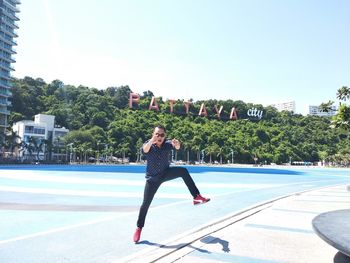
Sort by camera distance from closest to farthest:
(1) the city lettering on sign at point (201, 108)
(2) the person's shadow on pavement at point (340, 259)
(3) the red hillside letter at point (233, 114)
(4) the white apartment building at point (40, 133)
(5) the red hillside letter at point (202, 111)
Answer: (2) the person's shadow on pavement at point (340, 259) < (4) the white apartment building at point (40, 133) < (1) the city lettering on sign at point (201, 108) < (5) the red hillside letter at point (202, 111) < (3) the red hillside letter at point (233, 114)

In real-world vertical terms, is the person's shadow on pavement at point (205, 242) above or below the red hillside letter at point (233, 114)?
below

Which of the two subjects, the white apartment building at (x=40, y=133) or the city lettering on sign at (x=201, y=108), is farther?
the city lettering on sign at (x=201, y=108)

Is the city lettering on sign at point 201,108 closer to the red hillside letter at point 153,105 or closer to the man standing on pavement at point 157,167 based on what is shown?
the red hillside letter at point 153,105

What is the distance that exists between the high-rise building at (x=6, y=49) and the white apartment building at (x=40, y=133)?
196 inches

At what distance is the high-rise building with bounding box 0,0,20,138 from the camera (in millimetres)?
68688

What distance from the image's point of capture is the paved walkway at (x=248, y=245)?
4105mm

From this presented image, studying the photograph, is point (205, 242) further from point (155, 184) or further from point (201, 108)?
point (201, 108)

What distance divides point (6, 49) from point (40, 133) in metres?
20.4

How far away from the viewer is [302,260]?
409 centimetres

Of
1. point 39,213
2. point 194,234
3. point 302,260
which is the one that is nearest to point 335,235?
point 302,260

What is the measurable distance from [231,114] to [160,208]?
386ft

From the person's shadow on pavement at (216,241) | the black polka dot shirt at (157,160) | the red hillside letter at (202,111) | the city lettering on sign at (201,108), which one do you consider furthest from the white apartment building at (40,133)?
the person's shadow on pavement at (216,241)

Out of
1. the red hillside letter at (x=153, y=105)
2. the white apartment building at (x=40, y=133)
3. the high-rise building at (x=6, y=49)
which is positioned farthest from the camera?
the red hillside letter at (x=153, y=105)

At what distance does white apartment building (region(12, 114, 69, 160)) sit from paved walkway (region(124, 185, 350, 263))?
67.0 meters
